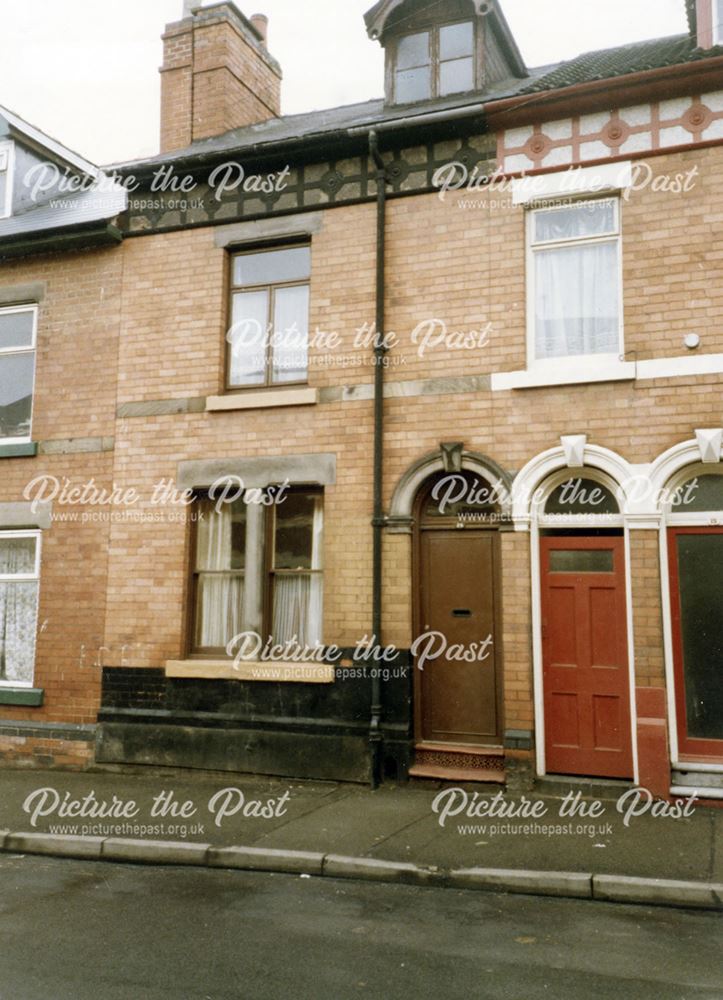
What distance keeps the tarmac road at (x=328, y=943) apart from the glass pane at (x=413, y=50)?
31.1ft

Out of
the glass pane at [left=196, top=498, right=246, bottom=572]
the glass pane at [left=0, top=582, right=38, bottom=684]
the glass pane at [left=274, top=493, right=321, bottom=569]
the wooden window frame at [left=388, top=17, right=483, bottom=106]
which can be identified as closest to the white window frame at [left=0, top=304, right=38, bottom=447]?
the glass pane at [left=0, top=582, right=38, bottom=684]

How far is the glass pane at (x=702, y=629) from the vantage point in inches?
322

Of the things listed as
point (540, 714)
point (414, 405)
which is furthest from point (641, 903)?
point (414, 405)

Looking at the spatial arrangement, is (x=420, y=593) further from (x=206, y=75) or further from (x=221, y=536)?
(x=206, y=75)

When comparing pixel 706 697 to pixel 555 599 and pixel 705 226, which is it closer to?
pixel 555 599

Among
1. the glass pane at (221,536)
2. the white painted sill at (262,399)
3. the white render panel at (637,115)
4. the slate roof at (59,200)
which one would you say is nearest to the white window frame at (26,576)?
the glass pane at (221,536)

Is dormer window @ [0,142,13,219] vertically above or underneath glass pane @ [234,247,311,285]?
above

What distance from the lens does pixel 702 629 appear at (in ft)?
27.2

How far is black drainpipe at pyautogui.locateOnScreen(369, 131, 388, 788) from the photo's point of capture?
8.92 metres

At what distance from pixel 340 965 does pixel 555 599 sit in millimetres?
4759

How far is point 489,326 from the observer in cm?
919

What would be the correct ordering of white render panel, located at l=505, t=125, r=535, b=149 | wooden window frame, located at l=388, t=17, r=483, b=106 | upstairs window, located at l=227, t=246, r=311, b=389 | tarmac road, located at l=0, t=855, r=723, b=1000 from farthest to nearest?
wooden window frame, located at l=388, t=17, r=483, b=106 → upstairs window, located at l=227, t=246, r=311, b=389 → white render panel, located at l=505, t=125, r=535, b=149 → tarmac road, located at l=0, t=855, r=723, b=1000

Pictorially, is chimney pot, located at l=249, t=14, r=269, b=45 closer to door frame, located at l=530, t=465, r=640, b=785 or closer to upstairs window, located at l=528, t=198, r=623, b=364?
upstairs window, located at l=528, t=198, r=623, b=364

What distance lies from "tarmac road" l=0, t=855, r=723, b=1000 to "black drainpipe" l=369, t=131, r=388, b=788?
2.59 meters
